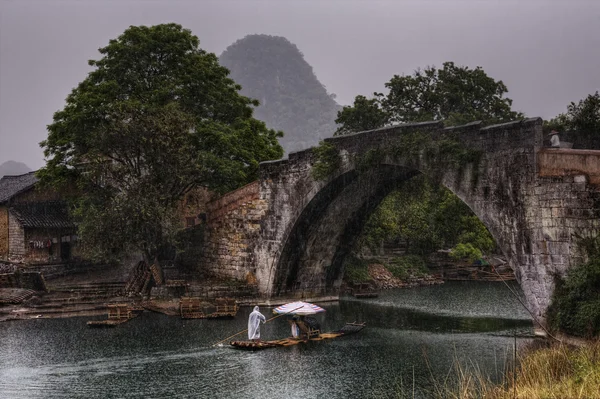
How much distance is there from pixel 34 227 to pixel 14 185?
6146 mm

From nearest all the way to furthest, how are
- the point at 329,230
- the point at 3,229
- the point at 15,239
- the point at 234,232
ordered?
the point at 329,230, the point at 234,232, the point at 15,239, the point at 3,229

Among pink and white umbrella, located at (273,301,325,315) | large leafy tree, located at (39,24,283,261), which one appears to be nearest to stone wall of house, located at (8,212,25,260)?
large leafy tree, located at (39,24,283,261)

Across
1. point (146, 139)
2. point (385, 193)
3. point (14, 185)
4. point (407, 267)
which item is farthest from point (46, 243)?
point (407, 267)

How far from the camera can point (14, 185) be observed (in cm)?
4553

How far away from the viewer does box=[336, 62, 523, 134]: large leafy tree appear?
51.4 m

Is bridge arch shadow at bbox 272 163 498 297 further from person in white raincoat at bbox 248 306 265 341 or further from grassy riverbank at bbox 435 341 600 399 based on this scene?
grassy riverbank at bbox 435 341 600 399

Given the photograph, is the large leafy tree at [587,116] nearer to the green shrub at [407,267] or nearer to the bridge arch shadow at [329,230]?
the bridge arch shadow at [329,230]

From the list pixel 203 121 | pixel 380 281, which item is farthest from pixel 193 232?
pixel 380 281

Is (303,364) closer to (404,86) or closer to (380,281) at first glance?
(380,281)

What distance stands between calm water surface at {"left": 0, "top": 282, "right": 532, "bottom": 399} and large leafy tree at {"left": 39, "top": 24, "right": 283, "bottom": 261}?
5.59 metres

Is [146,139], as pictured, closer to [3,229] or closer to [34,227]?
[34,227]

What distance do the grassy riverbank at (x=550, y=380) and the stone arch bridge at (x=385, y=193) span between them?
5.98 meters

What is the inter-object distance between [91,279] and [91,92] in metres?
11.0

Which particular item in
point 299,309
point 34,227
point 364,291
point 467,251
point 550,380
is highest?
point 34,227
